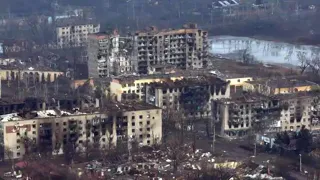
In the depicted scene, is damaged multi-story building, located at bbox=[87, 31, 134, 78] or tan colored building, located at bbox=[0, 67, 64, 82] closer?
damaged multi-story building, located at bbox=[87, 31, 134, 78]

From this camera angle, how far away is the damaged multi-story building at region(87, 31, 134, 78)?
15.0 metres

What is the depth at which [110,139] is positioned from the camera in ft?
35.4

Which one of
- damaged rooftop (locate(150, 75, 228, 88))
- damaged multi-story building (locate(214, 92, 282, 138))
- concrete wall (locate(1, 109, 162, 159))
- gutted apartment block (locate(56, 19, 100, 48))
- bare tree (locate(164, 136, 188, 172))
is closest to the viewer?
bare tree (locate(164, 136, 188, 172))

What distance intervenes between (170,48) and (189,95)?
284cm

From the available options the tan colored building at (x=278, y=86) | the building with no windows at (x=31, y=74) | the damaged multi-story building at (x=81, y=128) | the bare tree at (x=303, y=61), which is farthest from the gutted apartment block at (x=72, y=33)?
the damaged multi-story building at (x=81, y=128)

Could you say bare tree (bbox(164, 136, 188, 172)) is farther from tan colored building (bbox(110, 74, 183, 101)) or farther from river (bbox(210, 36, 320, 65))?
river (bbox(210, 36, 320, 65))

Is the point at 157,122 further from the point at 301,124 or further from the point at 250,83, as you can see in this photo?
the point at 250,83

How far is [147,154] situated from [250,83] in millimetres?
3610

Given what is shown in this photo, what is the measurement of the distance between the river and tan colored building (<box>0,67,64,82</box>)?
3.93 m

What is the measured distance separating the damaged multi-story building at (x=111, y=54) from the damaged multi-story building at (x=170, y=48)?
0.15 metres

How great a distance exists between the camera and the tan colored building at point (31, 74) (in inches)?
597

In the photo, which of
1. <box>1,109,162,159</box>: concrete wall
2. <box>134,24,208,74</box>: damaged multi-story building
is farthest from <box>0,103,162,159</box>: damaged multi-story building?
<box>134,24,208,74</box>: damaged multi-story building

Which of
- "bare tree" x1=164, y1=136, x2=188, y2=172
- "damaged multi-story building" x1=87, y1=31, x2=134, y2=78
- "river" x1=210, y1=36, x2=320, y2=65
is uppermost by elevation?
"damaged multi-story building" x1=87, y1=31, x2=134, y2=78

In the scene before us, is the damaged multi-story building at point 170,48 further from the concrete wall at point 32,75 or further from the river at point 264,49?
the river at point 264,49
